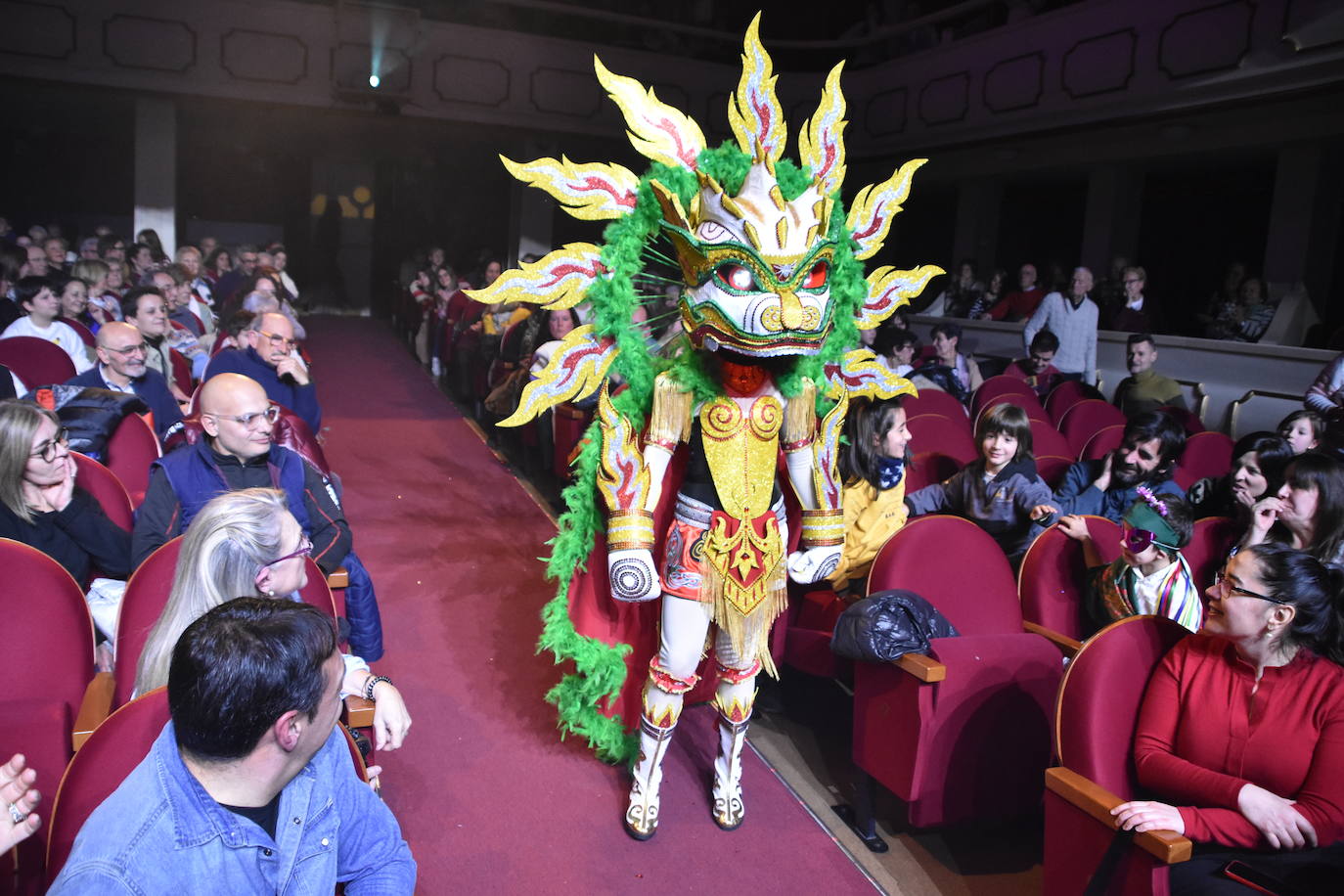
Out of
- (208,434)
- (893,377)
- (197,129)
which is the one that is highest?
(197,129)

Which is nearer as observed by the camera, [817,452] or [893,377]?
[817,452]

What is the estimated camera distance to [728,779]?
8.27ft

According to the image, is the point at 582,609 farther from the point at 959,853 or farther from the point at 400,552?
the point at 400,552

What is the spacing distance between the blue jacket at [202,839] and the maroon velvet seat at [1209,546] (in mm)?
2836

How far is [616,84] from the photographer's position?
2.35 meters

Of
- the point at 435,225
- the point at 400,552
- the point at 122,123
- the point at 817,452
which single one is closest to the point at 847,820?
the point at 817,452

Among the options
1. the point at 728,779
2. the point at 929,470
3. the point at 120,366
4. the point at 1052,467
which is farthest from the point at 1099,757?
the point at 120,366

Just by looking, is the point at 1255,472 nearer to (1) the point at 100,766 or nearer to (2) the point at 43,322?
(1) the point at 100,766

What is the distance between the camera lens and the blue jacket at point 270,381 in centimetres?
378

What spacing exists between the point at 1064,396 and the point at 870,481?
347 centimetres

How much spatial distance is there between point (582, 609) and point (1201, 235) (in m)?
9.16

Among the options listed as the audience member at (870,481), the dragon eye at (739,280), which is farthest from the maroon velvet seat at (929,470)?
the dragon eye at (739,280)

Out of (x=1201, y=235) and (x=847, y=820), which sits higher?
(x=1201, y=235)

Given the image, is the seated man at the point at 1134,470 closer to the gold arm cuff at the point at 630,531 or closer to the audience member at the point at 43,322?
the gold arm cuff at the point at 630,531
